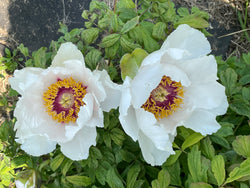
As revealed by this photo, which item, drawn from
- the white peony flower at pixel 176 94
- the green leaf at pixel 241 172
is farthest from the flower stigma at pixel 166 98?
the green leaf at pixel 241 172

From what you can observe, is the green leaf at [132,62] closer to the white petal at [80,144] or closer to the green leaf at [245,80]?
the white petal at [80,144]


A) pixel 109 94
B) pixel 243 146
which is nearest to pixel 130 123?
pixel 109 94

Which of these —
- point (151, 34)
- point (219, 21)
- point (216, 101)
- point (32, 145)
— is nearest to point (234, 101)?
point (216, 101)

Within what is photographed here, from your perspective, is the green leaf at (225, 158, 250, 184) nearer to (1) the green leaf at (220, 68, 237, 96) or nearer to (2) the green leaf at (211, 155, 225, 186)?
(2) the green leaf at (211, 155, 225, 186)

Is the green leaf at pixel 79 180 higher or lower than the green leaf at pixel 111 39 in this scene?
lower

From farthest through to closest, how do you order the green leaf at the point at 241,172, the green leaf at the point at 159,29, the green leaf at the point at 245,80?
the green leaf at the point at 245,80, the green leaf at the point at 159,29, the green leaf at the point at 241,172

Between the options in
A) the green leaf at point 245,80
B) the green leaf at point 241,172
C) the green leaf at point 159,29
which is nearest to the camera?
the green leaf at point 241,172

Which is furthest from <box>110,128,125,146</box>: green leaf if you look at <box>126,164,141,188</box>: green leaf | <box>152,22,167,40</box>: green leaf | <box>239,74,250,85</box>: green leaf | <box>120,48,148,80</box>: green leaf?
<box>239,74,250,85</box>: green leaf
